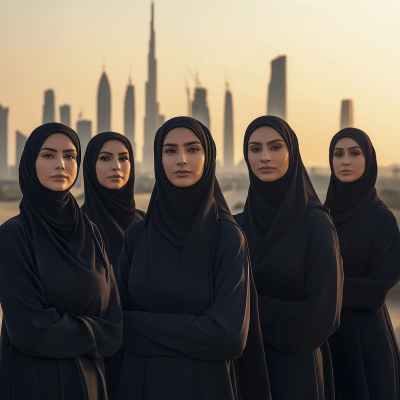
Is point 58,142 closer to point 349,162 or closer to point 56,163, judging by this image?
point 56,163

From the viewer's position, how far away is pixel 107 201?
378 cm

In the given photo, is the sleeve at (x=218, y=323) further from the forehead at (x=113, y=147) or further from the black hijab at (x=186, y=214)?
the forehead at (x=113, y=147)

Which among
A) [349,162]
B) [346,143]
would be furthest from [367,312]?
[346,143]

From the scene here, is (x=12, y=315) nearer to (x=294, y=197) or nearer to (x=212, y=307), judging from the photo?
(x=212, y=307)

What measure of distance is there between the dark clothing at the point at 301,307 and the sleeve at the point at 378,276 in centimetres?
58

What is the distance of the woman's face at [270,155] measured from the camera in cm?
279

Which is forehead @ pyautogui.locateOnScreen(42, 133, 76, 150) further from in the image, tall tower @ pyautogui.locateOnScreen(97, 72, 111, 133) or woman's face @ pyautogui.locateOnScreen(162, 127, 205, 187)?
tall tower @ pyautogui.locateOnScreen(97, 72, 111, 133)

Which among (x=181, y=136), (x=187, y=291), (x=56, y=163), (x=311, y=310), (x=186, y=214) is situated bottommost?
(x=311, y=310)

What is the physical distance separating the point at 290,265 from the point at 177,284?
2.31 feet

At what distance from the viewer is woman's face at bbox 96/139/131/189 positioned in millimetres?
3768

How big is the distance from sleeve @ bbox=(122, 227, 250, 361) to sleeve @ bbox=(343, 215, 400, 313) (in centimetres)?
120

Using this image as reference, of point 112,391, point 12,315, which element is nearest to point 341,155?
point 112,391

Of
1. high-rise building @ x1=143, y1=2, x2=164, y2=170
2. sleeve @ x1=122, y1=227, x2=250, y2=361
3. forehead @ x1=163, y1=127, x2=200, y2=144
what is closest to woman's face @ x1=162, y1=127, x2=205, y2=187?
forehead @ x1=163, y1=127, x2=200, y2=144

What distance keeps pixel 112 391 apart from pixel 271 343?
83 cm
